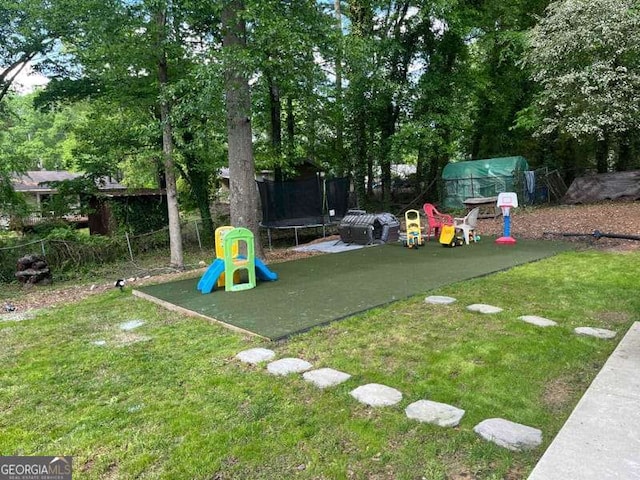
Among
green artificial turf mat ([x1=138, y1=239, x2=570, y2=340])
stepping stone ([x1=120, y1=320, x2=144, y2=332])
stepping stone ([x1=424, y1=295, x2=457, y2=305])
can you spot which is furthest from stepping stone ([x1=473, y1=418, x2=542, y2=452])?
stepping stone ([x1=120, y1=320, x2=144, y2=332])

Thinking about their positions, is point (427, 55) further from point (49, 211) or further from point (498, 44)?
point (49, 211)

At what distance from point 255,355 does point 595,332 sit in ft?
8.53

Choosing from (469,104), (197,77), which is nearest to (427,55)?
(469,104)

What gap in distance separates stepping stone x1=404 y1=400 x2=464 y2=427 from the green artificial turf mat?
4.98 ft

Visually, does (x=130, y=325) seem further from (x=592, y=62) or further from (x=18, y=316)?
(x=592, y=62)

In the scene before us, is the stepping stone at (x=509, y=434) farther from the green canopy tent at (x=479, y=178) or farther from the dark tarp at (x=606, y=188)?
the dark tarp at (x=606, y=188)

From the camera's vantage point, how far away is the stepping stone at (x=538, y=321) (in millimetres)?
3629

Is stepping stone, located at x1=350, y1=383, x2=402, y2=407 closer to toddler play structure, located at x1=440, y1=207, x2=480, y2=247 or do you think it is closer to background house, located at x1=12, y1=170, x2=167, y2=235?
toddler play structure, located at x1=440, y1=207, x2=480, y2=247

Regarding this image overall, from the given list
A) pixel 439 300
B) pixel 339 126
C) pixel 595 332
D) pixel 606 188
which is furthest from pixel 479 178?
pixel 595 332

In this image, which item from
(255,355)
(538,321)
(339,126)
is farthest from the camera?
(339,126)

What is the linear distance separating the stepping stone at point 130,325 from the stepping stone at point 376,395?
101 inches

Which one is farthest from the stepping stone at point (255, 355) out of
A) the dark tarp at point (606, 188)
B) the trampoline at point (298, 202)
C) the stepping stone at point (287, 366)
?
the dark tarp at point (606, 188)

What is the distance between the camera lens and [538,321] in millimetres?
3715

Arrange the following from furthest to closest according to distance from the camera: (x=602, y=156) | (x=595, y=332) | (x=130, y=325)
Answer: (x=602, y=156)
(x=130, y=325)
(x=595, y=332)
